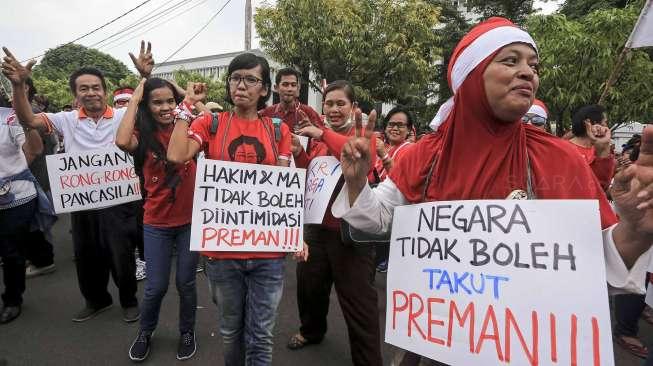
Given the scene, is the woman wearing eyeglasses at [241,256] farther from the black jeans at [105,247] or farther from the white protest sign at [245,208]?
the black jeans at [105,247]

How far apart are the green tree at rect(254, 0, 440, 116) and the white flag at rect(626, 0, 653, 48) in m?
9.94

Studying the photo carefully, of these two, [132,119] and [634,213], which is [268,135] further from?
[634,213]

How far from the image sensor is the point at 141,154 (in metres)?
2.70

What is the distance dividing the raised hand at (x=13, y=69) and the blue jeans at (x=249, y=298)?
2019mm

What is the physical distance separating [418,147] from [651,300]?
5.95ft

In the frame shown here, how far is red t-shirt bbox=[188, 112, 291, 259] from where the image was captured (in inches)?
85.0

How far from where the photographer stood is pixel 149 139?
269cm

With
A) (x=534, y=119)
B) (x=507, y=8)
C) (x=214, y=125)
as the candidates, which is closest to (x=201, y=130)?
(x=214, y=125)

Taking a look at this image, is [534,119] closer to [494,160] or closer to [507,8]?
[494,160]

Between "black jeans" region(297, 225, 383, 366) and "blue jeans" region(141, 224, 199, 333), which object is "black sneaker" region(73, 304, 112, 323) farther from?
"black jeans" region(297, 225, 383, 366)

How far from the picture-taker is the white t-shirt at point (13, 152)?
321 centimetres

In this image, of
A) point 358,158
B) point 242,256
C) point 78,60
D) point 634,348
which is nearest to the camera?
point 358,158

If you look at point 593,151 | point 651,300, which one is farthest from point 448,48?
point 651,300

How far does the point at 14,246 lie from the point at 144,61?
1938 mm
